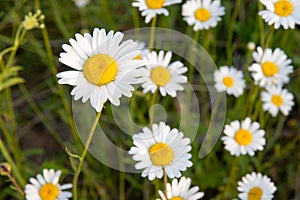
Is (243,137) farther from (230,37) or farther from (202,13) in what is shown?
(230,37)

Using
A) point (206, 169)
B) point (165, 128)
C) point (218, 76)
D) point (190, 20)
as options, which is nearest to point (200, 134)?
point (206, 169)

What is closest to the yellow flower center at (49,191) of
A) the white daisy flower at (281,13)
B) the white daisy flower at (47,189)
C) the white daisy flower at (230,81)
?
the white daisy flower at (47,189)

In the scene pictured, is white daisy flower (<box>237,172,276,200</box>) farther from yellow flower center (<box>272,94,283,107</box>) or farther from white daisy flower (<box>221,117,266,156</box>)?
yellow flower center (<box>272,94,283,107</box>)

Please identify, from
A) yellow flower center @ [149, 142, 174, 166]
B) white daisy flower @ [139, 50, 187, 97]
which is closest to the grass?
white daisy flower @ [139, 50, 187, 97]

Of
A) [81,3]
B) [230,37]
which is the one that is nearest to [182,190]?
[230,37]

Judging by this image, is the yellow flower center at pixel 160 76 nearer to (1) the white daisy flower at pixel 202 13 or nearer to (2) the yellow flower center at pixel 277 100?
(1) the white daisy flower at pixel 202 13
